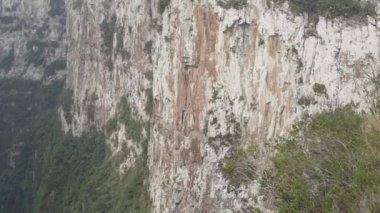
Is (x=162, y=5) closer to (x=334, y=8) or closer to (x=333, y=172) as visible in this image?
(x=334, y=8)

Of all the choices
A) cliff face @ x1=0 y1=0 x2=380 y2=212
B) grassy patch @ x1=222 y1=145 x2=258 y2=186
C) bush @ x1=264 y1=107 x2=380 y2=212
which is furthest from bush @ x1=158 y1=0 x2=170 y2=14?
bush @ x1=264 y1=107 x2=380 y2=212

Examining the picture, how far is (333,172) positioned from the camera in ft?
36.8

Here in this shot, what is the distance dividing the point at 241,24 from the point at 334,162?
15.3 m

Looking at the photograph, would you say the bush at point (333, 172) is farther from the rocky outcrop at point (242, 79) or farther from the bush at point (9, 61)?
the bush at point (9, 61)

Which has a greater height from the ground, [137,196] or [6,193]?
[137,196]

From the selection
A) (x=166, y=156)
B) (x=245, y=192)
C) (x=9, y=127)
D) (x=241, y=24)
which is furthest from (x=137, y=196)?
(x=9, y=127)

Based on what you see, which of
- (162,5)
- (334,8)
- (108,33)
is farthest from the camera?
(108,33)

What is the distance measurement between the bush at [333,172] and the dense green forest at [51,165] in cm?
Answer: 2162

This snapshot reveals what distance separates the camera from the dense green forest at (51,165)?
1538 inches

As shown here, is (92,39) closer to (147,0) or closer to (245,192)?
(147,0)

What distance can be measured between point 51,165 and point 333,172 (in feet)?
147

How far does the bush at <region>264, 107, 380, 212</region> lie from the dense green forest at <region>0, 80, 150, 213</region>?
70.9ft

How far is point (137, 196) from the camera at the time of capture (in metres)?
35.9

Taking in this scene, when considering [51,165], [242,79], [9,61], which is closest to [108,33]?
[51,165]
